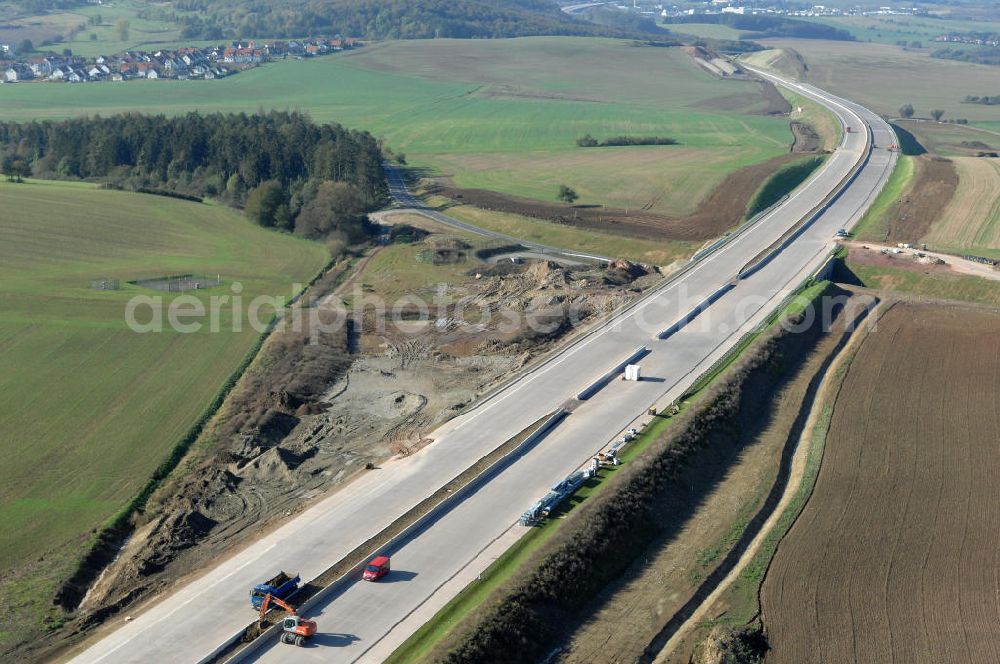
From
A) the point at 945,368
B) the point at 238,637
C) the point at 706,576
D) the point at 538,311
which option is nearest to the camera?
the point at 238,637

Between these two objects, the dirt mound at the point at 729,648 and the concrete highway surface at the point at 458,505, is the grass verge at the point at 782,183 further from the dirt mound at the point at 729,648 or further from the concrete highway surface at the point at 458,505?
the dirt mound at the point at 729,648

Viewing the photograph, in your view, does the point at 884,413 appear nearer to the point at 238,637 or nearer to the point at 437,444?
the point at 437,444

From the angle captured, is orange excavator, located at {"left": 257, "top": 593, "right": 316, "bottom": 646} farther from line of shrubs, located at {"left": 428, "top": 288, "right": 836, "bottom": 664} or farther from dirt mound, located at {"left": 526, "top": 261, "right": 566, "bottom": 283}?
dirt mound, located at {"left": 526, "top": 261, "right": 566, "bottom": 283}

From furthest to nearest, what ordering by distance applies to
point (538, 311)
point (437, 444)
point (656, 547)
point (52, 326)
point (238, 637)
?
point (538, 311) < point (52, 326) < point (437, 444) < point (656, 547) < point (238, 637)

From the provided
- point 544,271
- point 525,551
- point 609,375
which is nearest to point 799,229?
point 544,271

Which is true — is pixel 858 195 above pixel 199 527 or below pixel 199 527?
above

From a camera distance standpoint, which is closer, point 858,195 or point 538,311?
point 538,311

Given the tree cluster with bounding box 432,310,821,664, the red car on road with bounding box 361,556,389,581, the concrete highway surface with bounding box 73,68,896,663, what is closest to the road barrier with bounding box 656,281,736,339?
the concrete highway surface with bounding box 73,68,896,663

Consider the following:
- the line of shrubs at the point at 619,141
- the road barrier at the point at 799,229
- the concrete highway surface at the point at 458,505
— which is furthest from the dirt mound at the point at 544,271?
the line of shrubs at the point at 619,141

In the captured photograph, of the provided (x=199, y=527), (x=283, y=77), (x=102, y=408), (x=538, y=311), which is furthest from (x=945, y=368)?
(x=283, y=77)
